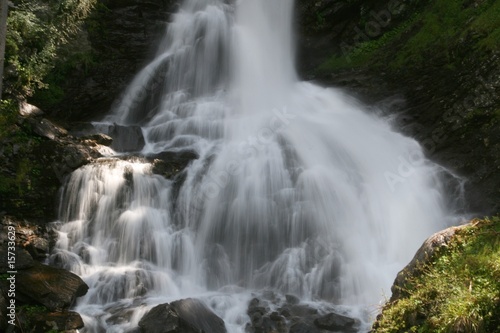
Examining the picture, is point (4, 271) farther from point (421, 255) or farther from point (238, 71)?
point (238, 71)

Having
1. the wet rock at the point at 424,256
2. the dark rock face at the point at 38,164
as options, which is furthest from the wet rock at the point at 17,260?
the wet rock at the point at 424,256

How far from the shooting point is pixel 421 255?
689 centimetres

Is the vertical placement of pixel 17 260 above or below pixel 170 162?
below

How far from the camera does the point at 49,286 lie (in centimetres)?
943

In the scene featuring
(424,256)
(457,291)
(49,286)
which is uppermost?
(424,256)

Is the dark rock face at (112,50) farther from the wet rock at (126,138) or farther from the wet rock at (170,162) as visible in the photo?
the wet rock at (170,162)

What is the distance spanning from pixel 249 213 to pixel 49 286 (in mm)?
5199

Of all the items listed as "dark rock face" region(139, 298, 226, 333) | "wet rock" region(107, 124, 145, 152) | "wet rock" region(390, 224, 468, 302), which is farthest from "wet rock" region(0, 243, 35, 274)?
"wet rock" region(390, 224, 468, 302)

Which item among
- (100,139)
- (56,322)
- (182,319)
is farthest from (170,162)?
(182,319)

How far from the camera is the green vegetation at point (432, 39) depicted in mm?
15992

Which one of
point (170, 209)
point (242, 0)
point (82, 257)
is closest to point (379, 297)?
point (170, 209)

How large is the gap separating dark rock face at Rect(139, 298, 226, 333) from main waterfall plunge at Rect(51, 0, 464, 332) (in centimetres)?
46

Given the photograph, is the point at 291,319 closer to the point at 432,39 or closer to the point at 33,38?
the point at 33,38

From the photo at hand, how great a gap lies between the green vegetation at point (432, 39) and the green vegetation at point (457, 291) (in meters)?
10.8
